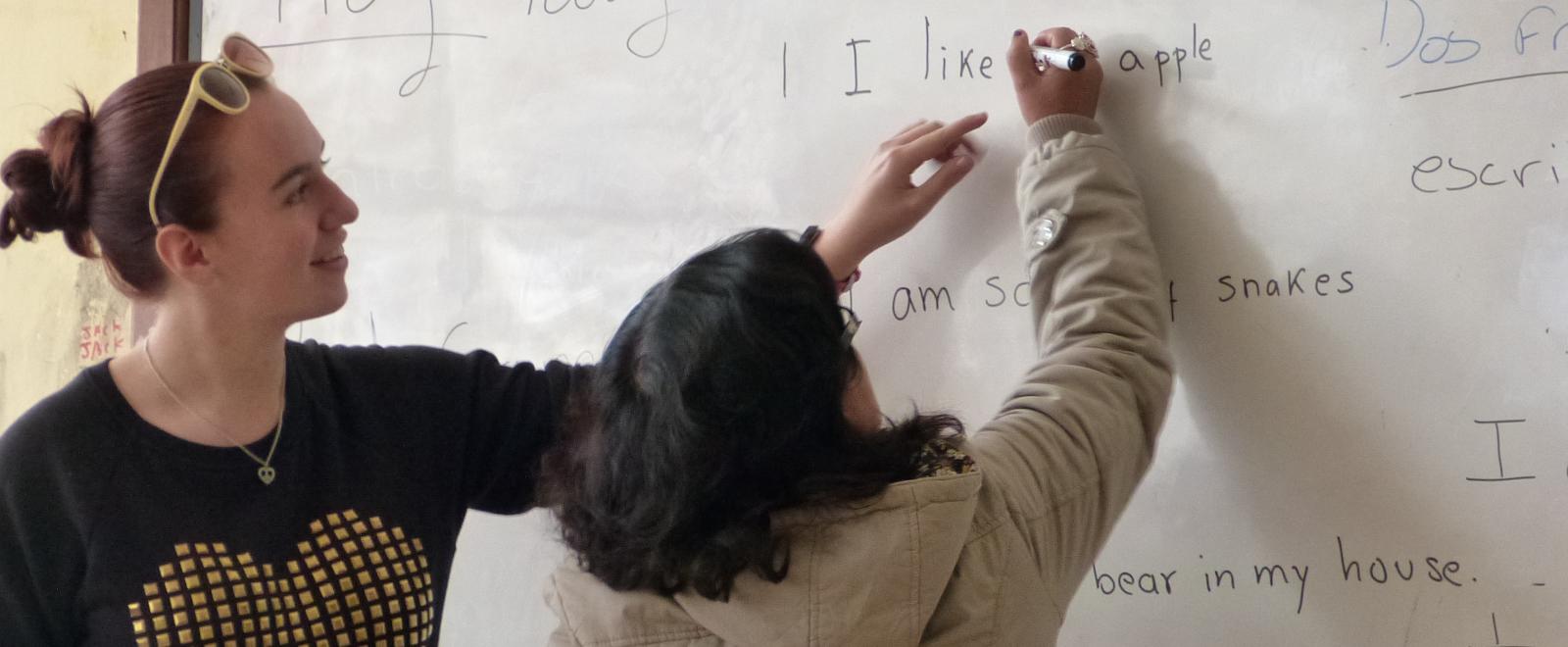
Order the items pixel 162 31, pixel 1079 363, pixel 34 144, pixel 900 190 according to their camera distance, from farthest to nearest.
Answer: pixel 34 144 < pixel 162 31 < pixel 900 190 < pixel 1079 363

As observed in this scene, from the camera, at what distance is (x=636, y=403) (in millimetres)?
748

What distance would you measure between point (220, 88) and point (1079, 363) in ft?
2.26

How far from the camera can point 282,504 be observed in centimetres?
96

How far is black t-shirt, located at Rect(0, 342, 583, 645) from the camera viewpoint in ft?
2.94

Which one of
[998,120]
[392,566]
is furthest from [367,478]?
[998,120]

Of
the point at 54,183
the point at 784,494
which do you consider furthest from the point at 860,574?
the point at 54,183

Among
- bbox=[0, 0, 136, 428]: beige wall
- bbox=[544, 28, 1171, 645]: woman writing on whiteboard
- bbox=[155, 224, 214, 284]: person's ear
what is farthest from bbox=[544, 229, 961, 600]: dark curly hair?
bbox=[0, 0, 136, 428]: beige wall

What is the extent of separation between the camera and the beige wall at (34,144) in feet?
5.60

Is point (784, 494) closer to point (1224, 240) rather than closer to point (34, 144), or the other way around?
point (1224, 240)

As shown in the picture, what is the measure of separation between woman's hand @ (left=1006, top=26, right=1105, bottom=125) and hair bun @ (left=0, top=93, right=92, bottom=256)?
2.41ft

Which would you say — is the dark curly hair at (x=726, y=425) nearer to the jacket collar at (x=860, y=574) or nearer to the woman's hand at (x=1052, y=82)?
the jacket collar at (x=860, y=574)

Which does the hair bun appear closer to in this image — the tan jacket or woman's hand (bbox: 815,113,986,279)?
the tan jacket

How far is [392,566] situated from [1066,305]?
0.58 m

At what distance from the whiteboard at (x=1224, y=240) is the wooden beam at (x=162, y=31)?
0.40m
